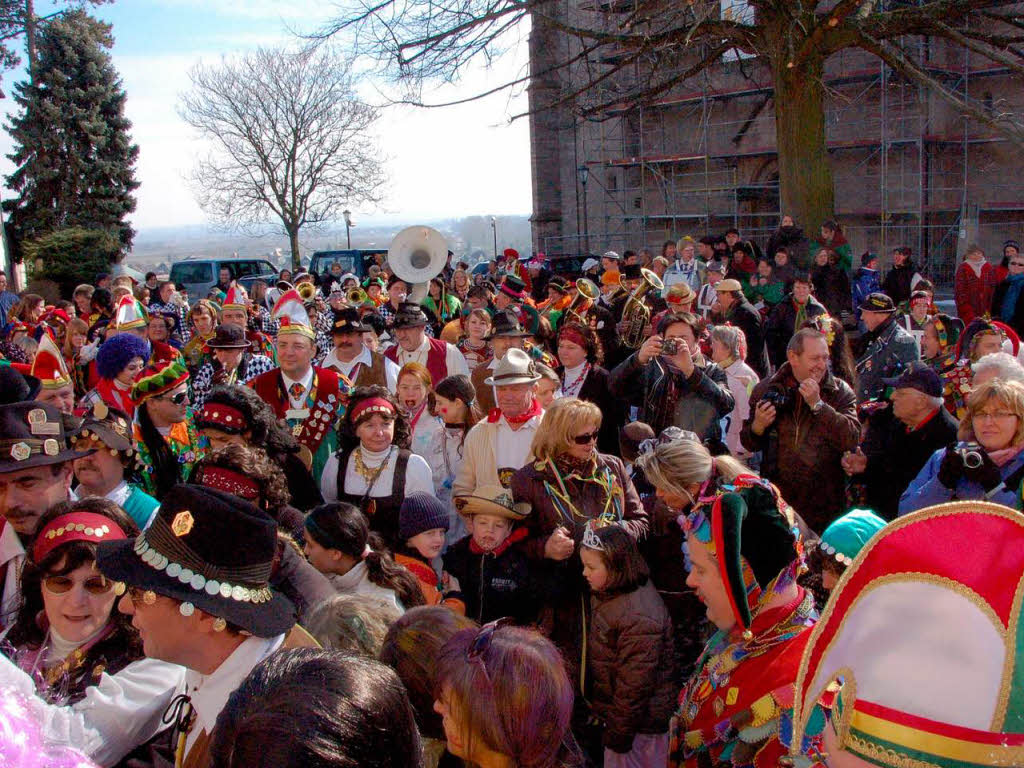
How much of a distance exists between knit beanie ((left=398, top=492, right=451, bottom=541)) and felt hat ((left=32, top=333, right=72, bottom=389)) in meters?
2.71

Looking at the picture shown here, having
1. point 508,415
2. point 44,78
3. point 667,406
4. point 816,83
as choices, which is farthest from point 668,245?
point 44,78

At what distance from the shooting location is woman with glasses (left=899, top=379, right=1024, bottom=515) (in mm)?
3760

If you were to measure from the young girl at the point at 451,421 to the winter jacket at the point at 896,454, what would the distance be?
2463 mm

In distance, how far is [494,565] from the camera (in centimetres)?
383

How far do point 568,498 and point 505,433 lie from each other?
0.93 metres

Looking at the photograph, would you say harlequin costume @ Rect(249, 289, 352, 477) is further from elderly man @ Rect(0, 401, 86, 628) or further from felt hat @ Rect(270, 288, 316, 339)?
elderly man @ Rect(0, 401, 86, 628)

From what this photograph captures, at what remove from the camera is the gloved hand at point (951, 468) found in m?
3.81

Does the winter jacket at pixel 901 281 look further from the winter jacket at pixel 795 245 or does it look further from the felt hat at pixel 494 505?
the felt hat at pixel 494 505

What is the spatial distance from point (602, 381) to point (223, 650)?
14.9ft

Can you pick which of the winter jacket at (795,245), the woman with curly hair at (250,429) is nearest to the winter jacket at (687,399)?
the woman with curly hair at (250,429)

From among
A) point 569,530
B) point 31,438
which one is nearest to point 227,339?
point 31,438

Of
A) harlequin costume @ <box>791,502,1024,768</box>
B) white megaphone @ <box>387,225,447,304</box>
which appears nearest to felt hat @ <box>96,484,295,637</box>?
harlequin costume @ <box>791,502,1024,768</box>

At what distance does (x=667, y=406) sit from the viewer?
220 inches

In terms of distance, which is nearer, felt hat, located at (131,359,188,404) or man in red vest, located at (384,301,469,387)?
felt hat, located at (131,359,188,404)
